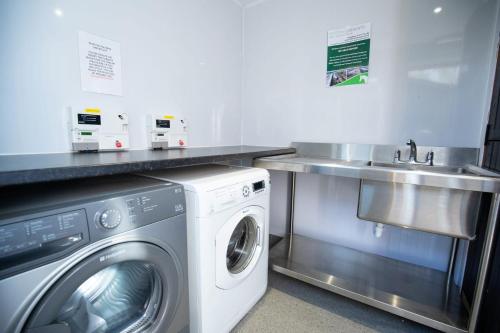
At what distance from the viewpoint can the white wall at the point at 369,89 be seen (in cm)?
136

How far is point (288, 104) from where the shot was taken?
6.61 ft

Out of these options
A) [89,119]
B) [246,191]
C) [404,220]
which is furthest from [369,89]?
[89,119]

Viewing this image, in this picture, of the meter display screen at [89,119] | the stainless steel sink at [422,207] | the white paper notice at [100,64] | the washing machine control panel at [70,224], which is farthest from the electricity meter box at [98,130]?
the stainless steel sink at [422,207]

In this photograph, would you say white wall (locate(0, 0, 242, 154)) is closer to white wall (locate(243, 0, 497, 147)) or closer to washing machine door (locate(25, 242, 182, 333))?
white wall (locate(243, 0, 497, 147))

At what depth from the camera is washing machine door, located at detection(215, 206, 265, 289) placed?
104 centimetres

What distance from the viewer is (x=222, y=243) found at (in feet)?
3.37

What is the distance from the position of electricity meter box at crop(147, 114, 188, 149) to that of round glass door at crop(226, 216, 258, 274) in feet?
2.47

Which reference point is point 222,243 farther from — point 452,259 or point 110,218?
point 452,259

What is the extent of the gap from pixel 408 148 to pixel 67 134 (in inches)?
78.0

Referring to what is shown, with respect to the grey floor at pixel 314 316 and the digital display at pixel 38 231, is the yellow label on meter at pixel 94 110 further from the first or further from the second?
the grey floor at pixel 314 316

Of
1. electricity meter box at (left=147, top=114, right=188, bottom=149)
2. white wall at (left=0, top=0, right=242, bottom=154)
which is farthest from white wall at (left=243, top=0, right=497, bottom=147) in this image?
electricity meter box at (left=147, top=114, right=188, bottom=149)

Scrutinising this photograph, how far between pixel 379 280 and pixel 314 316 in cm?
46

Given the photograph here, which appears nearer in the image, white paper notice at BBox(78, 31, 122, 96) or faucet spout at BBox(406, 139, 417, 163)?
white paper notice at BBox(78, 31, 122, 96)

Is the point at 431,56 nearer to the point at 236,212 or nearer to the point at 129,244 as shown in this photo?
the point at 236,212
